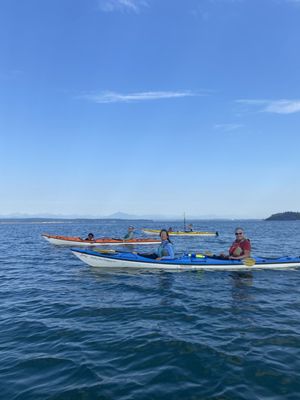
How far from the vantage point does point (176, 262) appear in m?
18.2

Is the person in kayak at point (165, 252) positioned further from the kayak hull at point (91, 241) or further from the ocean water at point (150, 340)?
the kayak hull at point (91, 241)

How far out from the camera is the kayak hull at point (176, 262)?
1831 cm

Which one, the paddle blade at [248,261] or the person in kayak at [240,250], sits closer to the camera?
the paddle blade at [248,261]

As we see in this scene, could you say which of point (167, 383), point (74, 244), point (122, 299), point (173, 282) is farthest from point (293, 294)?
point (74, 244)

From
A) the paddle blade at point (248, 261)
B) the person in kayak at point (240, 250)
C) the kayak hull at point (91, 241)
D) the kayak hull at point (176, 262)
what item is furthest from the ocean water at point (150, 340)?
the kayak hull at point (91, 241)

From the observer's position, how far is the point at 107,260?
62.1 ft

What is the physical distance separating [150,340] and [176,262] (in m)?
9.81

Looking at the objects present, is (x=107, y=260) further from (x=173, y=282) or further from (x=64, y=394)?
(x=64, y=394)

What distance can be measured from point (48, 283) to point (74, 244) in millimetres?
19529

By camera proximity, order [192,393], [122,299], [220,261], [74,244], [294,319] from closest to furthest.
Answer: [192,393] < [294,319] < [122,299] < [220,261] < [74,244]

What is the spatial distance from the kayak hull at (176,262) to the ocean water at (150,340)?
259 cm

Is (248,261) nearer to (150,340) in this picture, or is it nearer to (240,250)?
(240,250)

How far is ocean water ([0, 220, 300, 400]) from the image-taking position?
633 cm

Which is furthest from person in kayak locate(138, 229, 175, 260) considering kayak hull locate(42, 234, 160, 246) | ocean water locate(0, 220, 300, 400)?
kayak hull locate(42, 234, 160, 246)
